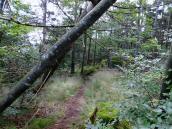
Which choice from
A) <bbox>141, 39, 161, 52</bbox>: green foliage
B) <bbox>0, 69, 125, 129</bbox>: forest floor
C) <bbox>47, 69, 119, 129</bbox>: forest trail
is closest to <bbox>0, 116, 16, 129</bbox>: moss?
<bbox>0, 69, 125, 129</bbox>: forest floor

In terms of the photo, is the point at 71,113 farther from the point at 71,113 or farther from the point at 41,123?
the point at 41,123

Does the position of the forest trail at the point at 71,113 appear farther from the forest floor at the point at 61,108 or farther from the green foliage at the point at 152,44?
the green foliage at the point at 152,44

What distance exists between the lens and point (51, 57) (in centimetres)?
159

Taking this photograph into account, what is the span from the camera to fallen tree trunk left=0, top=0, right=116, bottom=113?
4.94 ft

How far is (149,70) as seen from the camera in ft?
14.6

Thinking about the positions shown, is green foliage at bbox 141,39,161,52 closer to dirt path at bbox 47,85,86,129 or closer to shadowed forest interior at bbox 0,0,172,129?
shadowed forest interior at bbox 0,0,172,129

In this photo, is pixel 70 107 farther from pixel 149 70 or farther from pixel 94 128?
pixel 94 128

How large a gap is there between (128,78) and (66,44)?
9.13ft

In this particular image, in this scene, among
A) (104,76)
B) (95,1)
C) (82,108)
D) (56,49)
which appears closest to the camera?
(56,49)

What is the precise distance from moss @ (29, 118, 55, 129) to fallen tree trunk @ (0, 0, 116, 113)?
8.53 metres

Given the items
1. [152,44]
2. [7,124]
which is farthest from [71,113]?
[152,44]

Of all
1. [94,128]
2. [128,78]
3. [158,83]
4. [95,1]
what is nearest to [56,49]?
[95,1]

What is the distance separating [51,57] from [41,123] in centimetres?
899

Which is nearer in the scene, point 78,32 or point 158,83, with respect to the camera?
point 78,32
